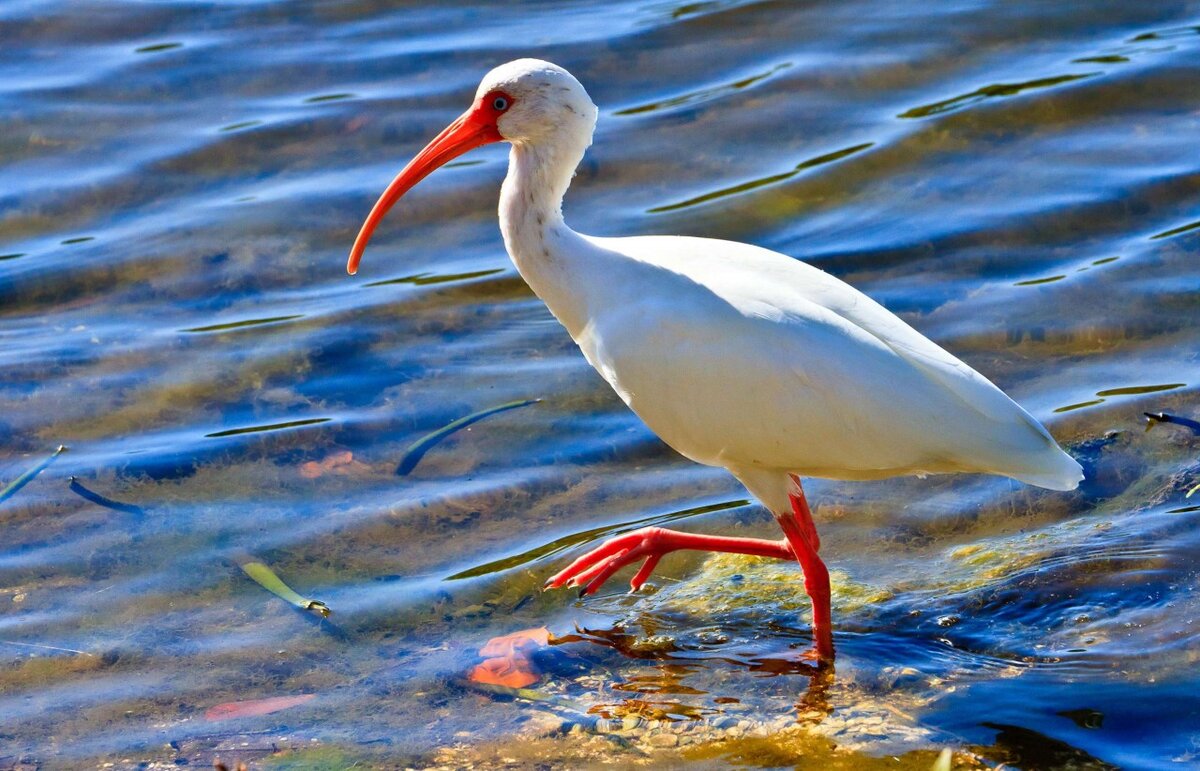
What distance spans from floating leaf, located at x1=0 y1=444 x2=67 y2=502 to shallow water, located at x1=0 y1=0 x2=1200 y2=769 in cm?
8

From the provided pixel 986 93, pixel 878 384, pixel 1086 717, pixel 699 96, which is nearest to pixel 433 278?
pixel 699 96

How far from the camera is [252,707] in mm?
5219

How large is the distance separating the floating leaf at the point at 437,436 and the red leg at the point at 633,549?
3.95 feet

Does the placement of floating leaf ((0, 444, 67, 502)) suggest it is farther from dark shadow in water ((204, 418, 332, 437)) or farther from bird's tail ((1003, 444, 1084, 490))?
bird's tail ((1003, 444, 1084, 490))

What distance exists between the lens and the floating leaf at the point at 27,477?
21.4 ft

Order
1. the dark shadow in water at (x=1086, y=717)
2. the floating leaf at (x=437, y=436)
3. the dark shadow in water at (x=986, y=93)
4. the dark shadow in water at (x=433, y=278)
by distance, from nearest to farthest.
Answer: the dark shadow in water at (x=1086, y=717), the floating leaf at (x=437, y=436), the dark shadow in water at (x=433, y=278), the dark shadow in water at (x=986, y=93)

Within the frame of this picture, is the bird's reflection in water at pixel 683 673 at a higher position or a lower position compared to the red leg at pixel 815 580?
lower

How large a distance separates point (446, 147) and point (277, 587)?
1.79 meters

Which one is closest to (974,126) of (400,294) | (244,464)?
(400,294)

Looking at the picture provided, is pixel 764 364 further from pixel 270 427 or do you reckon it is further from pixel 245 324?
pixel 245 324

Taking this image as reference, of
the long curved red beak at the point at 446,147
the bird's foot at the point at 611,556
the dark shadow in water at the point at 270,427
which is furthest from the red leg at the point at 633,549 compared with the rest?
the dark shadow in water at the point at 270,427

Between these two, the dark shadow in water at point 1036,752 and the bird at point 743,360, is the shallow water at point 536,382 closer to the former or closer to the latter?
the dark shadow in water at point 1036,752

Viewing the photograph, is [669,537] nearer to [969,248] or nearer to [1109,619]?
[1109,619]

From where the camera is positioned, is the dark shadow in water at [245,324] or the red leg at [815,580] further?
the dark shadow in water at [245,324]
